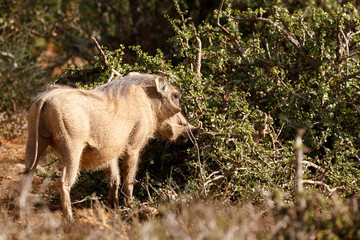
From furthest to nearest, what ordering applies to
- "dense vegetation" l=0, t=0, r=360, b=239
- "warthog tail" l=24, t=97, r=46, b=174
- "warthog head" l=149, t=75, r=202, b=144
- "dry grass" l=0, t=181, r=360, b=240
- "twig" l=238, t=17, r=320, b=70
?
"twig" l=238, t=17, r=320, b=70 < "warthog head" l=149, t=75, r=202, b=144 < "dense vegetation" l=0, t=0, r=360, b=239 < "warthog tail" l=24, t=97, r=46, b=174 < "dry grass" l=0, t=181, r=360, b=240

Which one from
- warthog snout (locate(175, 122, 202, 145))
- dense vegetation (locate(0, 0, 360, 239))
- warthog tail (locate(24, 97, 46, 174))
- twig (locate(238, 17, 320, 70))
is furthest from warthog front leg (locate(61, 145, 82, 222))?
twig (locate(238, 17, 320, 70))

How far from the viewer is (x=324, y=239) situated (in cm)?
246

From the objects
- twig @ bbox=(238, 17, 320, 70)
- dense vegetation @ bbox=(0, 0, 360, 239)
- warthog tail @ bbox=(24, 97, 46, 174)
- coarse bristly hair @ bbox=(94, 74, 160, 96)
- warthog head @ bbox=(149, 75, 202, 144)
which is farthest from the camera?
twig @ bbox=(238, 17, 320, 70)

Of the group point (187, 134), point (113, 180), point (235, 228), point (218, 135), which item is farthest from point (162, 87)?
point (235, 228)

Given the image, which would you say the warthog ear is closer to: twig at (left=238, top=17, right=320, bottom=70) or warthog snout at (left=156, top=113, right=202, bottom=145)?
warthog snout at (left=156, top=113, right=202, bottom=145)

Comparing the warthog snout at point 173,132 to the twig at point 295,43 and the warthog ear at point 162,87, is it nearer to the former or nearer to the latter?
the warthog ear at point 162,87

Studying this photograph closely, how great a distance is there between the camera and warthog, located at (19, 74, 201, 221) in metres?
3.52

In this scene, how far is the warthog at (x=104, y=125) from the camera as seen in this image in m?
3.52

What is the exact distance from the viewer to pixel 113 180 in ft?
14.4

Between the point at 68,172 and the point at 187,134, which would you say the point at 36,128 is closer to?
the point at 68,172

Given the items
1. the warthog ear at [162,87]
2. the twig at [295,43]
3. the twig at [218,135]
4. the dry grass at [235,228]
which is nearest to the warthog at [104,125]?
the warthog ear at [162,87]

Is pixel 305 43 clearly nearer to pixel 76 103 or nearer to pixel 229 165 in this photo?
pixel 229 165

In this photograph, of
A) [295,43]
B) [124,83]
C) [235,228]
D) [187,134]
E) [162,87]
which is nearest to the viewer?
[235,228]

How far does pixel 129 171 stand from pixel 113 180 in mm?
195
